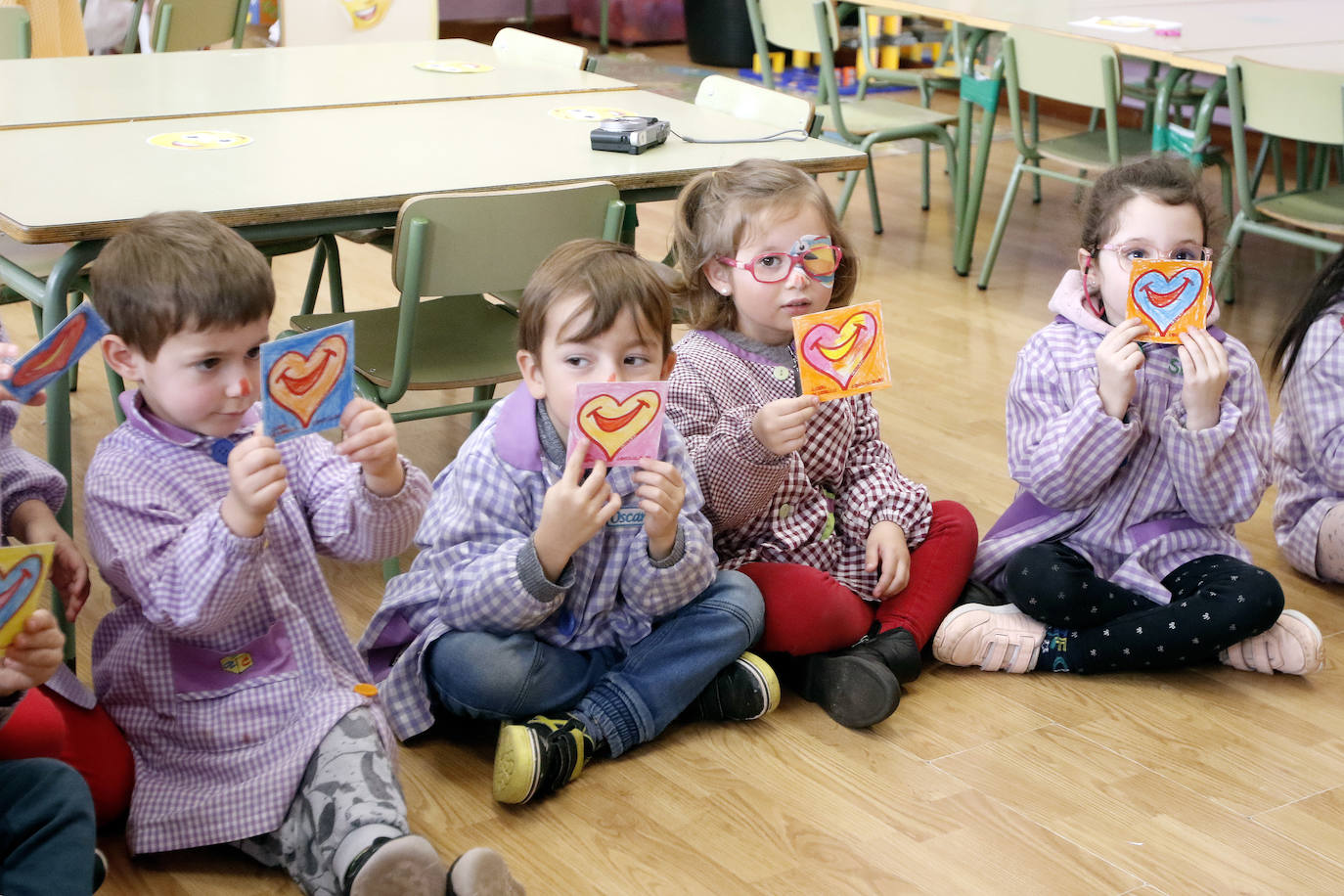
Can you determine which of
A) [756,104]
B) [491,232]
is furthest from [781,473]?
[756,104]

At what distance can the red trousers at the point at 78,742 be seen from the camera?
63.4 inches

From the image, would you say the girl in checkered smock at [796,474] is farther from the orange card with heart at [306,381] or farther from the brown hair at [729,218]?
the orange card with heart at [306,381]

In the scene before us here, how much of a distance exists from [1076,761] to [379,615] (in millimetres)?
1039

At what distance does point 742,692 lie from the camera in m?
2.11

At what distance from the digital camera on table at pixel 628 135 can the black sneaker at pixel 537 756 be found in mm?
1232

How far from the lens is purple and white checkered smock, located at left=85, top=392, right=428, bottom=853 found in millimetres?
1698

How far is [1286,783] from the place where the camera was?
203 centimetres

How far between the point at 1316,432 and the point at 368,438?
71.3 inches

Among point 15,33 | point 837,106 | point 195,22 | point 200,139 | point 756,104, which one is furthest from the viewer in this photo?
point 837,106

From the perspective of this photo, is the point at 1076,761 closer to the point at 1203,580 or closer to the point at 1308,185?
the point at 1203,580

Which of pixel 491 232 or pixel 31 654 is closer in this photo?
pixel 31 654

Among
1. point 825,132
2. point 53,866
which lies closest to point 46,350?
point 53,866

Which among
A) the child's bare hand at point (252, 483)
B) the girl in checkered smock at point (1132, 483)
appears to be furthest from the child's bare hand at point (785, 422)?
the child's bare hand at point (252, 483)

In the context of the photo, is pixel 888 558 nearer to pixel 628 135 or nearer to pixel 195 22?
pixel 628 135
